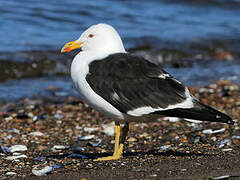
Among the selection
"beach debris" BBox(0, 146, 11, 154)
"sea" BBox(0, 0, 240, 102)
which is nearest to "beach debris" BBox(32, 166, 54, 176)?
"beach debris" BBox(0, 146, 11, 154)

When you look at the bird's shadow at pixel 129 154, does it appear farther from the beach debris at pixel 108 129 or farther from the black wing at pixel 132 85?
the beach debris at pixel 108 129

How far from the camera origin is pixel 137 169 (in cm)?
446

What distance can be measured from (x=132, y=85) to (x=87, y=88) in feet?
1.41

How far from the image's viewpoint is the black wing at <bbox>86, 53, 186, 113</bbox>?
4660 mm

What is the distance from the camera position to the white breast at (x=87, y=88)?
4727 millimetres

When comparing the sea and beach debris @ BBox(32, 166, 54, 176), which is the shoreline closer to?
beach debris @ BBox(32, 166, 54, 176)

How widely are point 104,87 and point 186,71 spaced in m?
6.63

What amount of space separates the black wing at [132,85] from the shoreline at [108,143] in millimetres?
581

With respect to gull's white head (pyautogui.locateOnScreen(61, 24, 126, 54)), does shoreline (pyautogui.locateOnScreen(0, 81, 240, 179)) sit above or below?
below

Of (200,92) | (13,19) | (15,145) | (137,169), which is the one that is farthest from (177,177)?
(13,19)

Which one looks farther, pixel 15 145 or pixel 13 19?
pixel 13 19

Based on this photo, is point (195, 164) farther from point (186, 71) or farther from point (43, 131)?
point (186, 71)

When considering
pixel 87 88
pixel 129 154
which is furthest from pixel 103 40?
pixel 129 154

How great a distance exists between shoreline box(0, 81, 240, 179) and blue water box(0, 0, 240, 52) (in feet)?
13.6
